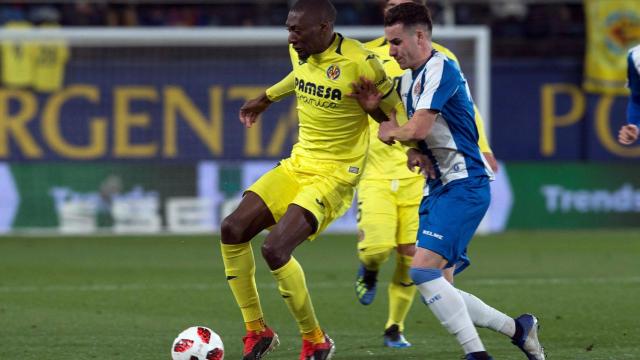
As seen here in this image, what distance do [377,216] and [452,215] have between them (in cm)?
201

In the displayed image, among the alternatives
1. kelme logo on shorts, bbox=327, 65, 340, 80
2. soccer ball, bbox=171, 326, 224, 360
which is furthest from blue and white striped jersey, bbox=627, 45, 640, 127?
soccer ball, bbox=171, 326, 224, 360

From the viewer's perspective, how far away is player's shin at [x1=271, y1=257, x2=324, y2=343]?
6918mm

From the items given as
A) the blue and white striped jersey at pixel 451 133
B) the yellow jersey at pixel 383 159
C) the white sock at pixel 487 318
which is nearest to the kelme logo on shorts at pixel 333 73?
the blue and white striped jersey at pixel 451 133

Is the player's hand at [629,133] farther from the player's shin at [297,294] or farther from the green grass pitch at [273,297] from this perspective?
the player's shin at [297,294]

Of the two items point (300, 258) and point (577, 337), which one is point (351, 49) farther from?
point (300, 258)

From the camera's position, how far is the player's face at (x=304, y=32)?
6.94 m

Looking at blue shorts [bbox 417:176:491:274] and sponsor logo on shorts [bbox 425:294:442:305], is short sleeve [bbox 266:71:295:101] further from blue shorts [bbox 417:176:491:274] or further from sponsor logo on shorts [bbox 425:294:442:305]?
sponsor logo on shorts [bbox 425:294:442:305]

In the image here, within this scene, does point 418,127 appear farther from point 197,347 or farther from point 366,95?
point 197,347

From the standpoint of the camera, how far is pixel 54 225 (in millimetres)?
16875

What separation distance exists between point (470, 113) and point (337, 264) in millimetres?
7107

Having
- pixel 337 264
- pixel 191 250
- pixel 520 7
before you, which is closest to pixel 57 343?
pixel 337 264

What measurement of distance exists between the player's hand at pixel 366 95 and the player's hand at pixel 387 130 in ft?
0.39

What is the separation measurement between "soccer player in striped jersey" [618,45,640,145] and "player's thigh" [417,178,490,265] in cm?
144

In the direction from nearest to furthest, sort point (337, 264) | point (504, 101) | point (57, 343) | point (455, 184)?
point (455, 184) < point (57, 343) < point (337, 264) < point (504, 101)
